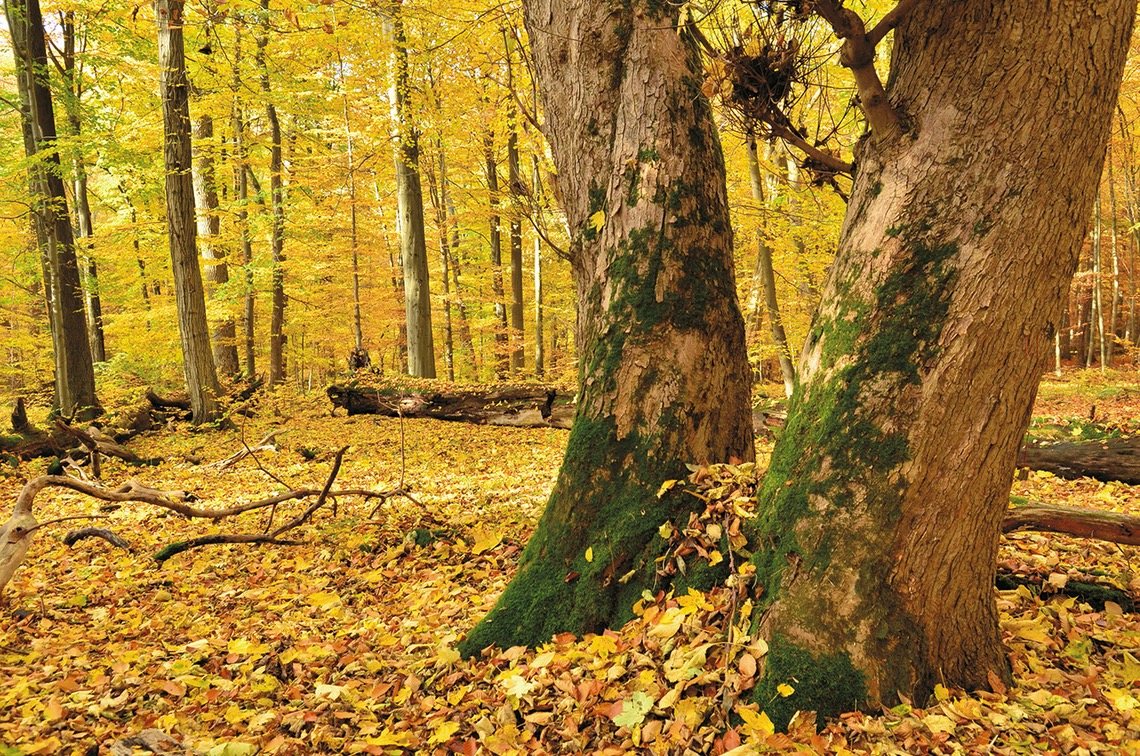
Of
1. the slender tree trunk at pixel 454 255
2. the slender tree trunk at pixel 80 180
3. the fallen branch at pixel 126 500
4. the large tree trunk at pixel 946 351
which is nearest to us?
the large tree trunk at pixel 946 351

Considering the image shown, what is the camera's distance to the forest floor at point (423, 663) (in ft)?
6.98

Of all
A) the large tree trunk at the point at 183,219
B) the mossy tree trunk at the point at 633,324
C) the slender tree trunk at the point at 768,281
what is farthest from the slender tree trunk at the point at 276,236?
the mossy tree trunk at the point at 633,324

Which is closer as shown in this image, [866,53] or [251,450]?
[866,53]

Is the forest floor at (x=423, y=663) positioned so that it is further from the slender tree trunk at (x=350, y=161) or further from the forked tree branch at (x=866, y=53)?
the slender tree trunk at (x=350, y=161)

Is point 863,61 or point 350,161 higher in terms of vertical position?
point 350,161

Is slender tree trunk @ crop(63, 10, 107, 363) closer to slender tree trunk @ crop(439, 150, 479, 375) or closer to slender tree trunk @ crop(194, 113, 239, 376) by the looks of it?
slender tree trunk @ crop(194, 113, 239, 376)

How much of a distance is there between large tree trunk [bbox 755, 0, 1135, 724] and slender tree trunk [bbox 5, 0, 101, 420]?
11.6 meters

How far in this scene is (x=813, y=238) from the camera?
33.3 feet

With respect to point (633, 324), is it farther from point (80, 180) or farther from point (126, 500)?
point (80, 180)

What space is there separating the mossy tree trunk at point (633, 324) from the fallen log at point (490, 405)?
5834 mm

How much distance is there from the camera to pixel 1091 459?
20.2 feet

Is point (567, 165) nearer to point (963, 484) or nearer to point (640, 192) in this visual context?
point (640, 192)

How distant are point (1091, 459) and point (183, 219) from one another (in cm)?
1195

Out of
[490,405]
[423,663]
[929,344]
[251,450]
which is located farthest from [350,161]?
[929,344]
